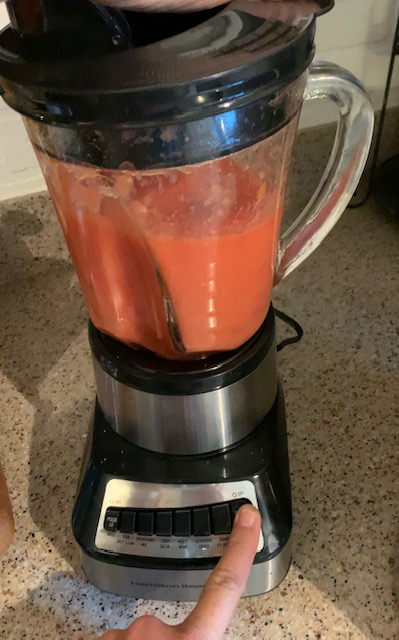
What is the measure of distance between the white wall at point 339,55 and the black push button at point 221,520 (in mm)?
529

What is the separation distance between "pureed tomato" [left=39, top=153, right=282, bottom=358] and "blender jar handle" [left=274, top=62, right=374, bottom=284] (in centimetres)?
5

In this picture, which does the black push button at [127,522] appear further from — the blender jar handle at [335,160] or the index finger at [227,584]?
the blender jar handle at [335,160]

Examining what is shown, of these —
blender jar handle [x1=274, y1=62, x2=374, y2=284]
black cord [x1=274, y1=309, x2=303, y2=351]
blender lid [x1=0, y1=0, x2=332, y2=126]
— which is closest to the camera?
blender lid [x1=0, y1=0, x2=332, y2=126]

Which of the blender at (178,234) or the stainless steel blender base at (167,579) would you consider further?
the stainless steel blender base at (167,579)

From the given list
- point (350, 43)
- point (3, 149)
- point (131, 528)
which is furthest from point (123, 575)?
point (350, 43)

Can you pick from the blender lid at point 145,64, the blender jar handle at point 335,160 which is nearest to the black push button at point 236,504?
the blender jar handle at point 335,160

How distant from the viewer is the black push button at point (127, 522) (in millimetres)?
489

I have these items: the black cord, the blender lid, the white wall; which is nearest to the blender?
the blender lid

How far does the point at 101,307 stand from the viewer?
482 mm

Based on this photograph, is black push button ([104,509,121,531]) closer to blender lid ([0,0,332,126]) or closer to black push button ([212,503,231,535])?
black push button ([212,503,231,535])

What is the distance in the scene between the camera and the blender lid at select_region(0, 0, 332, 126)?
31cm

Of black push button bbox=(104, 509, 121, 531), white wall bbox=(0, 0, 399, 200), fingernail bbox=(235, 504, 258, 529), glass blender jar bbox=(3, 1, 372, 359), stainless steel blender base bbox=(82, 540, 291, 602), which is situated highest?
glass blender jar bbox=(3, 1, 372, 359)

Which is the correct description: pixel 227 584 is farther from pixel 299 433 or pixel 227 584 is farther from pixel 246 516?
pixel 299 433

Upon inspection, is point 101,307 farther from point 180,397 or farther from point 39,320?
point 39,320
